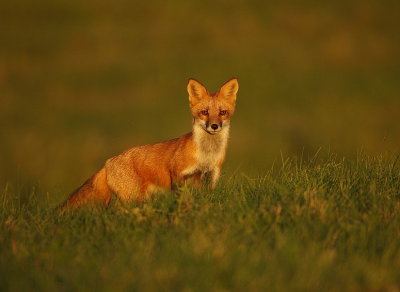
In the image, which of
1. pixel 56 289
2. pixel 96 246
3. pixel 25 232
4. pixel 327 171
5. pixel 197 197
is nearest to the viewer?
pixel 56 289

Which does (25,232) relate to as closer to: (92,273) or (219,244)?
(92,273)

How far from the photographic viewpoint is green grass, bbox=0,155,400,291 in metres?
4.29

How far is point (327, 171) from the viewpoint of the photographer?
21.3 ft

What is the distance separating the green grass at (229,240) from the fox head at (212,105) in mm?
1355

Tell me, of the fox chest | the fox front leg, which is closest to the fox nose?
the fox chest

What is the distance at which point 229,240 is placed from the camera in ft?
15.9

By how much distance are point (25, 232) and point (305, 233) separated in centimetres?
245

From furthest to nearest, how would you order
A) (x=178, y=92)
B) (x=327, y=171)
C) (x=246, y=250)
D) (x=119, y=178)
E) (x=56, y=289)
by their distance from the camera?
(x=178, y=92), (x=119, y=178), (x=327, y=171), (x=246, y=250), (x=56, y=289)

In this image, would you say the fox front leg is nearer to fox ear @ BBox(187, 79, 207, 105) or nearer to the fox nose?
the fox nose

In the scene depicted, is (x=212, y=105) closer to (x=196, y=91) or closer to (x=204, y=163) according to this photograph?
(x=196, y=91)

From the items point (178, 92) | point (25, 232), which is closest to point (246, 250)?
point (25, 232)

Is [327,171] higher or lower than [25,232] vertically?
higher

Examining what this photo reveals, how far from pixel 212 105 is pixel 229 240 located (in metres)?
3.14

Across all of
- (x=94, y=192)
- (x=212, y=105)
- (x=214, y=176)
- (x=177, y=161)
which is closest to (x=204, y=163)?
(x=214, y=176)
